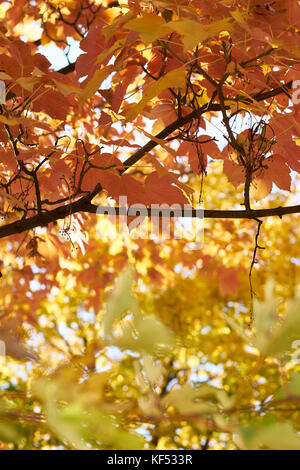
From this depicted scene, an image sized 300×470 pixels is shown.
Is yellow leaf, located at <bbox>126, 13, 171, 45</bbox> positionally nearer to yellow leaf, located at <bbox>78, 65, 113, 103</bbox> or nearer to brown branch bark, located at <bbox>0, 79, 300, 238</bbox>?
yellow leaf, located at <bbox>78, 65, 113, 103</bbox>

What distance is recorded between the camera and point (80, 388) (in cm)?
33

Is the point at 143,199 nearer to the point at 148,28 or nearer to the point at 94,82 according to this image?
the point at 94,82

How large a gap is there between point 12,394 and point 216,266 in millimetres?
3307

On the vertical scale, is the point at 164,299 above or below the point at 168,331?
above

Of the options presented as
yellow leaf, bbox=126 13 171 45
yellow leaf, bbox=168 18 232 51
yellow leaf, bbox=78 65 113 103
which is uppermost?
yellow leaf, bbox=78 65 113 103

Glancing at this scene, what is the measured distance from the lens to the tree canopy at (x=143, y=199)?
313mm

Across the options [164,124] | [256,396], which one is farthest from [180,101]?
[256,396]

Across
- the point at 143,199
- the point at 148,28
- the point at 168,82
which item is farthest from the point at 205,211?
the point at 148,28

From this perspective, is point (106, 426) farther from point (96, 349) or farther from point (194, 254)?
point (194, 254)

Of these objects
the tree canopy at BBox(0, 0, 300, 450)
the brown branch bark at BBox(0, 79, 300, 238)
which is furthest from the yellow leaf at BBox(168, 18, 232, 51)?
the brown branch bark at BBox(0, 79, 300, 238)

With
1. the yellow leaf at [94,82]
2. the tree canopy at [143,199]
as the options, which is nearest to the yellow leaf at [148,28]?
the tree canopy at [143,199]

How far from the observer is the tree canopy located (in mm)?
313

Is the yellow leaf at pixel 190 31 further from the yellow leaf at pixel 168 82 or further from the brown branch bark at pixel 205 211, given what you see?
the brown branch bark at pixel 205 211

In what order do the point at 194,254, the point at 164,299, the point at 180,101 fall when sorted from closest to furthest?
the point at 180,101 < the point at 194,254 < the point at 164,299
